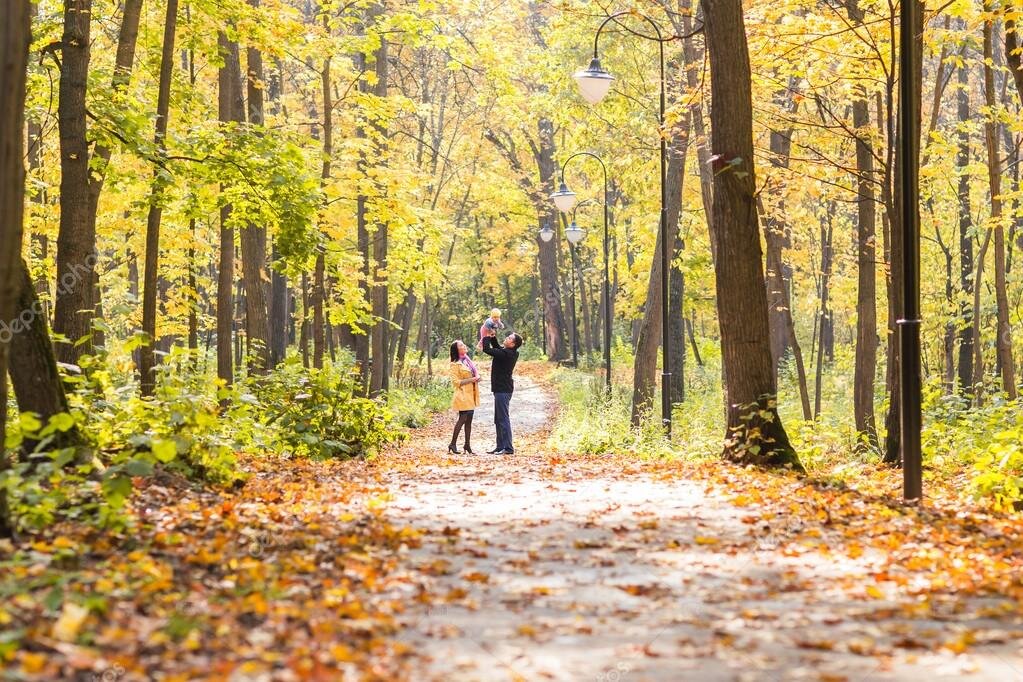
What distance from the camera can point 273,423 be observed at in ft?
45.5

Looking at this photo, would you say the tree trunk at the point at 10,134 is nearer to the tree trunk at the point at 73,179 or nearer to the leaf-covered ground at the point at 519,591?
the leaf-covered ground at the point at 519,591

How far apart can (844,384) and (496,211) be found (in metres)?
15.2

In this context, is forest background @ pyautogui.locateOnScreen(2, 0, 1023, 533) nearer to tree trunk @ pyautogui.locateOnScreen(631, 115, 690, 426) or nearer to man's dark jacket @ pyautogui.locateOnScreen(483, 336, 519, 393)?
tree trunk @ pyautogui.locateOnScreen(631, 115, 690, 426)

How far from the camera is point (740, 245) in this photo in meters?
11.1

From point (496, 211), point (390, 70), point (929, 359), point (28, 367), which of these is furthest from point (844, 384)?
point (28, 367)

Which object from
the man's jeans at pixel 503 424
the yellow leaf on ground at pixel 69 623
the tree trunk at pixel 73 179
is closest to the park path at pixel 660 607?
the yellow leaf on ground at pixel 69 623

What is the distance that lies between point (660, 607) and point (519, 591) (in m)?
0.79

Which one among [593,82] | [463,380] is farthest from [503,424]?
[593,82]

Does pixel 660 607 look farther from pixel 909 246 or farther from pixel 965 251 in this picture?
pixel 965 251

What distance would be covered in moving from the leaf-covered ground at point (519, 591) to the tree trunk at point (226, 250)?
8219 mm

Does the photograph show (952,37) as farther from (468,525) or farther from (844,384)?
(844,384)

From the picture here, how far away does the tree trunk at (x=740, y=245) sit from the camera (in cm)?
1112
